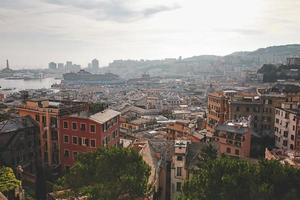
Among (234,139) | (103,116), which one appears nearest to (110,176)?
(103,116)

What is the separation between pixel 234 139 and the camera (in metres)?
42.4

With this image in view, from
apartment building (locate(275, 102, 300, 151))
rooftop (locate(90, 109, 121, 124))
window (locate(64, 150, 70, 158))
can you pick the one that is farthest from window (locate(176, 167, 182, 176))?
apartment building (locate(275, 102, 300, 151))

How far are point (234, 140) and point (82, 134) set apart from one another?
18.2 m

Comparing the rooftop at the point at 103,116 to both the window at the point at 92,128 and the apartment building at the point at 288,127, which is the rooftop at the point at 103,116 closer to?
the window at the point at 92,128

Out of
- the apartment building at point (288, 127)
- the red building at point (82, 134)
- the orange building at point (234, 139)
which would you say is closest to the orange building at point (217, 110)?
the apartment building at point (288, 127)

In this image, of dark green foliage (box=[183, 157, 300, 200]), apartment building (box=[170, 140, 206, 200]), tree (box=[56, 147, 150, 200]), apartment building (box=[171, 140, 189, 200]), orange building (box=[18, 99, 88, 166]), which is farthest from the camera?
orange building (box=[18, 99, 88, 166])

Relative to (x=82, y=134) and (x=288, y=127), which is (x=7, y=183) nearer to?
(x=82, y=134)

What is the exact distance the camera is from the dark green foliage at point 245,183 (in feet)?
67.8

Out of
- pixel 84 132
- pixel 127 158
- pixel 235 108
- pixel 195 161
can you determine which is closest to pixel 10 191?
pixel 127 158

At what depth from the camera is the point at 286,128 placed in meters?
46.9

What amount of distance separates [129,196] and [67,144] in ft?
59.4

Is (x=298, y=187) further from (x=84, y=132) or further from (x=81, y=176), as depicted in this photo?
(x=84, y=132)

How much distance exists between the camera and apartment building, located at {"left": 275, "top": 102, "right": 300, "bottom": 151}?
147 feet

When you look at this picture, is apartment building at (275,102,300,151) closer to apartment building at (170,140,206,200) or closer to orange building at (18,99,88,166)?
apartment building at (170,140,206,200)
